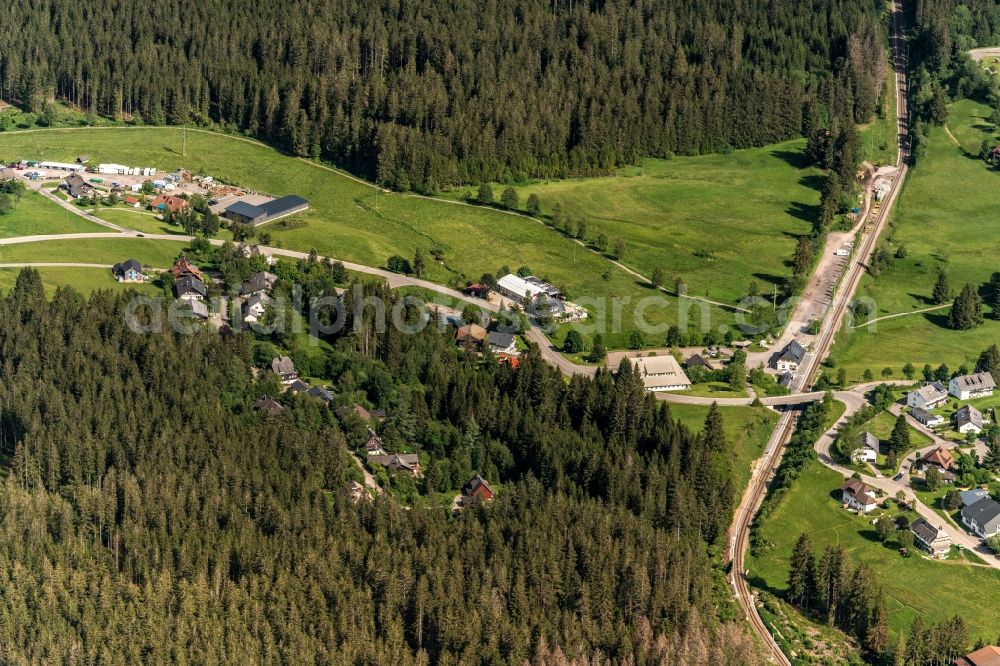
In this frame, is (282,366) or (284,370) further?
(282,366)

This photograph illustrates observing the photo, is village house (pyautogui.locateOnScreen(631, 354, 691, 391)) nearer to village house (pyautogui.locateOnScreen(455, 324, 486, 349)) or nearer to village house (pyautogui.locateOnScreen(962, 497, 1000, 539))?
village house (pyautogui.locateOnScreen(455, 324, 486, 349))

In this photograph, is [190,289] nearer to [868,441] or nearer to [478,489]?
[478,489]

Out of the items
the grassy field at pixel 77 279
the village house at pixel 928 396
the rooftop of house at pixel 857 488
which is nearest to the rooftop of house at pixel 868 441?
the rooftop of house at pixel 857 488

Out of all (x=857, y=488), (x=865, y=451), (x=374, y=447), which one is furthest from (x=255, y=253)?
(x=857, y=488)

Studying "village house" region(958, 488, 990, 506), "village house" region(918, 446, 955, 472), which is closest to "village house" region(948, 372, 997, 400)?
"village house" region(918, 446, 955, 472)

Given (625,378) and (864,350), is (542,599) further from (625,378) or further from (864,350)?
(864,350)

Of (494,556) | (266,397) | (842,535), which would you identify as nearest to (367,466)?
(266,397)
